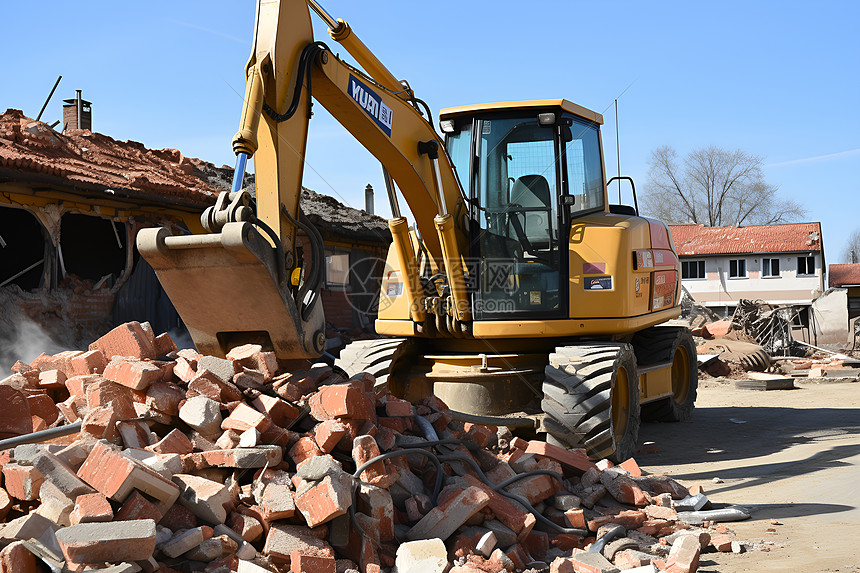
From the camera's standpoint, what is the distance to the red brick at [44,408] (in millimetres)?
4945

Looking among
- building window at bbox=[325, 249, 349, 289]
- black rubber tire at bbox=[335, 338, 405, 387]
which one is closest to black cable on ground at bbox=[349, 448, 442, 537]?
black rubber tire at bbox=[335, 338, 405, 387]

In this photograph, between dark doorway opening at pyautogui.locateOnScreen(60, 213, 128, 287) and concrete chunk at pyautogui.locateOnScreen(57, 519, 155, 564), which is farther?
dark doorway opening at pyautogui.locateOnScreen(60, 213, 128, 287)

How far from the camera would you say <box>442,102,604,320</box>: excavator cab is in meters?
7.20

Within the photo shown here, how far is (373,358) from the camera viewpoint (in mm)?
7449

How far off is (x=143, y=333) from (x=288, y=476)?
190 cm

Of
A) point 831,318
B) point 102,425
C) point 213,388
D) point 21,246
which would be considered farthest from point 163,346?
point 831,318

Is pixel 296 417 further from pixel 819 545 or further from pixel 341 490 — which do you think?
pixel 819 545

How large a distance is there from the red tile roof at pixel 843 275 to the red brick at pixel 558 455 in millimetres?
42040

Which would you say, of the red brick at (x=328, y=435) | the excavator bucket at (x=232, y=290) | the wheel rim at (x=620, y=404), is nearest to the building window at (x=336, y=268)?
the wheel rim at (x=620, y=404)

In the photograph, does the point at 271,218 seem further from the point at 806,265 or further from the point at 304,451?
the point at 806,265

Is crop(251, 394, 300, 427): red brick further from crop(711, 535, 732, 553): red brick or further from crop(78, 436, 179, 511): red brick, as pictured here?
crop(711, 535, 732, 553): red brick

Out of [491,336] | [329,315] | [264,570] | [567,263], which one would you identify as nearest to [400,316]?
[491,336]

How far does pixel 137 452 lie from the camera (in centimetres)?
432

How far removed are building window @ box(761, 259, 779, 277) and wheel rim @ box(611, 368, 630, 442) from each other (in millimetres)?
35711
